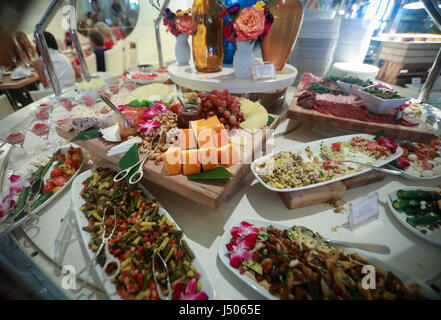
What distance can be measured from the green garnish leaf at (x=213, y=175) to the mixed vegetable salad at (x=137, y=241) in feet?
0.58

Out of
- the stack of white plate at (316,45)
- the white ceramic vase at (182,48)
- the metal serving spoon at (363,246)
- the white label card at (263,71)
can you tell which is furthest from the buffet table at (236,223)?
the stack of white plate at (316,45)

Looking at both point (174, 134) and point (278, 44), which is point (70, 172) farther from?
point (278, 44)

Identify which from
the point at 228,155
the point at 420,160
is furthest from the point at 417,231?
the point at 228,155

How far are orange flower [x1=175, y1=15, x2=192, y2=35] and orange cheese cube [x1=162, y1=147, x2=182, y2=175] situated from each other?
4.07 feet

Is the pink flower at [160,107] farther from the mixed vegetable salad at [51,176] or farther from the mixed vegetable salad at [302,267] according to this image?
the mixed vegetable salad at [302,267]

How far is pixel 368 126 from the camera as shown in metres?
1.15

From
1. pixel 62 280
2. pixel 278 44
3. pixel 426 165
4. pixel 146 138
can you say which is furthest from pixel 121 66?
pixel 426 165

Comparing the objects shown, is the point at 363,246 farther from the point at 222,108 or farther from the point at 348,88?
the point at 348,88

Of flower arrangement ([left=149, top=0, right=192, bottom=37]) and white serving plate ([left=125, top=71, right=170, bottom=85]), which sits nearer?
flower arrangement ([left=149, top=0, right=192, bottom=37])

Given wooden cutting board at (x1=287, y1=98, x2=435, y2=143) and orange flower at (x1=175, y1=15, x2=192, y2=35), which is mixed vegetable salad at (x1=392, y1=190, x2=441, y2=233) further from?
orange flower at (x1=175, y1=15, x2=192, y2=35)

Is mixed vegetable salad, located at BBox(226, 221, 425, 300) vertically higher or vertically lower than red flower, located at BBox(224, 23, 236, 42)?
lower

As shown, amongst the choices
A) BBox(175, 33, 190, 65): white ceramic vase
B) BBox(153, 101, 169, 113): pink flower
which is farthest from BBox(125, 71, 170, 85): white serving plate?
BBox(153, 101, 169, 113): pink flower

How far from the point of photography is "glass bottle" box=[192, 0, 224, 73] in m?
1.25
